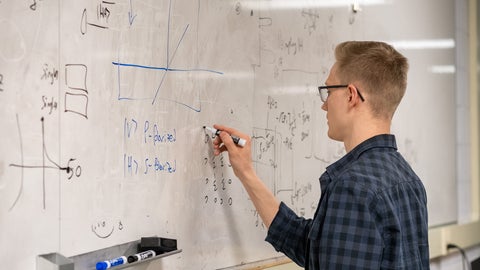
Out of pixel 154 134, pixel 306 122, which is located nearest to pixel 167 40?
pixel 154 134

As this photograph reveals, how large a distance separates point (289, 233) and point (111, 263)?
496 millimetres

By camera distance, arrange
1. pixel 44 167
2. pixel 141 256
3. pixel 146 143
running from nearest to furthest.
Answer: pixel 44 167
pixel 141 256
pixel 146 143

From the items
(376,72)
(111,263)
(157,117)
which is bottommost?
(111,263)

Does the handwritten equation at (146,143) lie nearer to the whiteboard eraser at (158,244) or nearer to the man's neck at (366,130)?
the whiteboard eraser at (158,244)

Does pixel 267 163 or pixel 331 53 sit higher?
pixel 331 53

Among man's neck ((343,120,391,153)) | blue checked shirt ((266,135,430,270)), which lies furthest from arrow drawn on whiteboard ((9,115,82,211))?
man's neck ((343,120,391,153))

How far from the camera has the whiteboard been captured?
122cm

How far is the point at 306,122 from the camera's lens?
6.83 ft

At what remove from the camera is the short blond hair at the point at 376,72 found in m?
1.52

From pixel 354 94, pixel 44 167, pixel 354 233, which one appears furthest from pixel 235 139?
pixel 44 167

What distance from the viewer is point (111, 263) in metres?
1.34

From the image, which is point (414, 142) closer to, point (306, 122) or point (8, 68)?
point (306, 122)

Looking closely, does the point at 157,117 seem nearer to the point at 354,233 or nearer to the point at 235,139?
the point at 235,139

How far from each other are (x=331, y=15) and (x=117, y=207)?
1.17 metres
